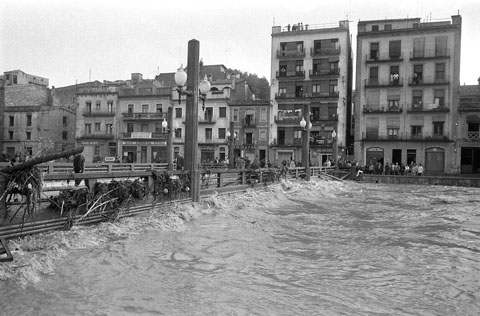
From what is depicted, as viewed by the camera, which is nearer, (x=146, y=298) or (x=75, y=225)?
(x=146, y=298)

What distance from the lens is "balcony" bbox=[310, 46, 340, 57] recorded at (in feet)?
164

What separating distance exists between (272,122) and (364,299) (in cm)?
4577

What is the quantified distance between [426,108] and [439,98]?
1749mm

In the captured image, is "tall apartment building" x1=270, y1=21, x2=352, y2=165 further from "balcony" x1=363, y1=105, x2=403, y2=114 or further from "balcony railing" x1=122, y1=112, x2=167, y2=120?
"balcony railing" x1=122, y1=112, x2=167, y2=120

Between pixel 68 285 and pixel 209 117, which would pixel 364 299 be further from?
pixel 209 117

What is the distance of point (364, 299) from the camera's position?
5.57 meters

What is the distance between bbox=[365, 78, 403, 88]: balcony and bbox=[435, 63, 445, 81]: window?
12.2 feet

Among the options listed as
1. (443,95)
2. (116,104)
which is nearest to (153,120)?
(116,104)

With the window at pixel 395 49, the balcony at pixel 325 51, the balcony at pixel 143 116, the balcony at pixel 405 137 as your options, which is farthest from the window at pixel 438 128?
the balcony at pixel 143 116

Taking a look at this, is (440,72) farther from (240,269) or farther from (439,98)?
(240,269)

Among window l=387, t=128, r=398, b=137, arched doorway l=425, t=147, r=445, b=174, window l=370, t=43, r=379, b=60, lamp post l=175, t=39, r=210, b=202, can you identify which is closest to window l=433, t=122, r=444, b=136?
arched doorway l=425, t=147, r=445, b=174

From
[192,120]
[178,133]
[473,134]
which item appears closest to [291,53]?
[178,133]

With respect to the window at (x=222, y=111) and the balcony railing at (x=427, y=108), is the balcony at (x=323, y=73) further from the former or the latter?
the window at (x=222, y=111)

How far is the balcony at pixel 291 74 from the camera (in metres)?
50.7
